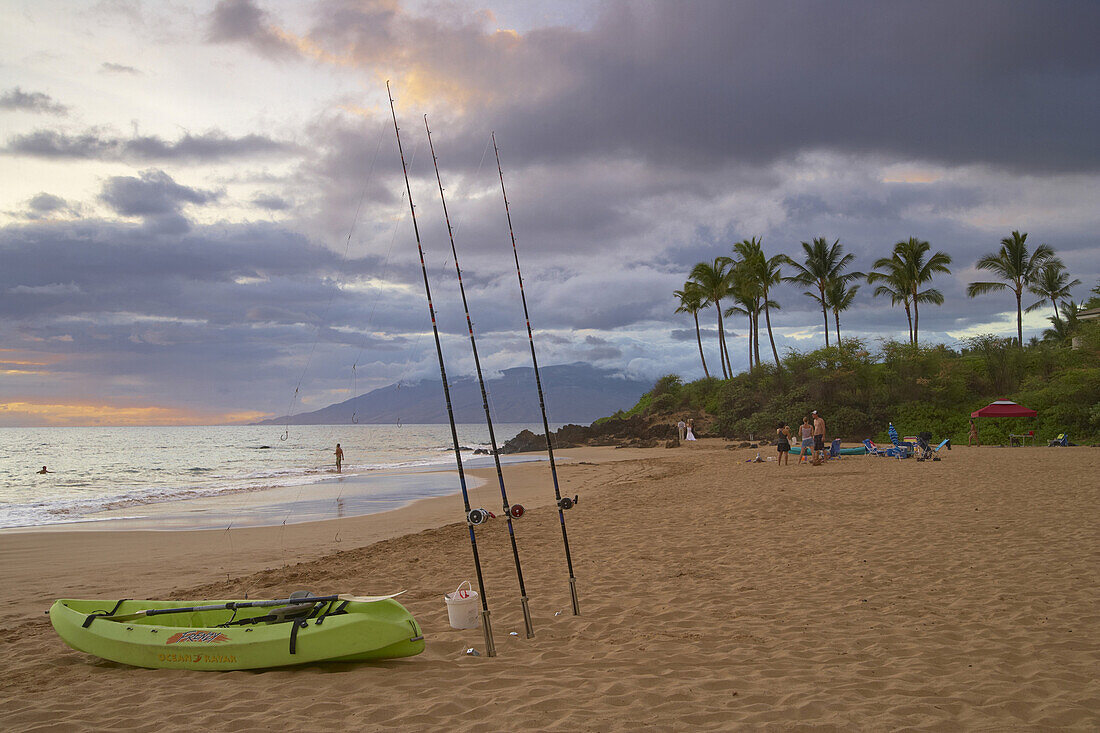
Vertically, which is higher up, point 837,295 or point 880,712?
point 837,295

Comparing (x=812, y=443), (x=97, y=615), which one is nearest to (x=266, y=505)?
(x=97, y=615)

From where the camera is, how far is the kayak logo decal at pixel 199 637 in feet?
17.6

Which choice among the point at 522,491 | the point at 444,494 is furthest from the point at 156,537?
the point at 522,491

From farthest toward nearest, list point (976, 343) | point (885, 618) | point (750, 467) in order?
point (976, 343) → point (750, 467) → point (885, 618)

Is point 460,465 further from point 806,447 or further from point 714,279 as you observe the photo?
point 714,279

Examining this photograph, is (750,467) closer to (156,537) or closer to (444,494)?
(444,494)

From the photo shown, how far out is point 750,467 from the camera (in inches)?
780

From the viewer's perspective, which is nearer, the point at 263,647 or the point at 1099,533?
the point at 263,647

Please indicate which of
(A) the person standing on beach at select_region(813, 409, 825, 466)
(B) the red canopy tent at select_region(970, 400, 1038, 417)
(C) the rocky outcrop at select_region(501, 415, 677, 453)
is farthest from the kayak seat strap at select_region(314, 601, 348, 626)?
(C) the rocky outcrop at select_region(501, 415, 677, 453)

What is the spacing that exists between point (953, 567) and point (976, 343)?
3102 cm

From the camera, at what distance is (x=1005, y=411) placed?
2352 cm

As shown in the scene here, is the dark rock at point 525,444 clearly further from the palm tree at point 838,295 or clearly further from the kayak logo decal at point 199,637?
the kayak logo decal at point 199,637

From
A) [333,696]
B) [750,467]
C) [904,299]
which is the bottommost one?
[750,467]

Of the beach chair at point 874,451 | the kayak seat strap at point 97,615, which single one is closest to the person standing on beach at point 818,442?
the beach chair at point 874,451
